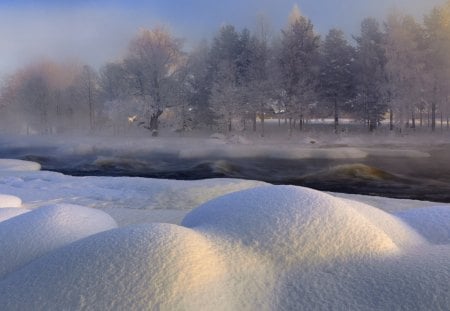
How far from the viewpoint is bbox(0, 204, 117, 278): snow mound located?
5.31 m

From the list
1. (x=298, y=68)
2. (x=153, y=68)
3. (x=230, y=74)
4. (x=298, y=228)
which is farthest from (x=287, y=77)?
(x=298, y=228)

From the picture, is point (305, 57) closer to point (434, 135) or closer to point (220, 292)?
point (434, 135)

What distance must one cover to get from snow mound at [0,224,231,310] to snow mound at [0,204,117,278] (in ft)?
2.21

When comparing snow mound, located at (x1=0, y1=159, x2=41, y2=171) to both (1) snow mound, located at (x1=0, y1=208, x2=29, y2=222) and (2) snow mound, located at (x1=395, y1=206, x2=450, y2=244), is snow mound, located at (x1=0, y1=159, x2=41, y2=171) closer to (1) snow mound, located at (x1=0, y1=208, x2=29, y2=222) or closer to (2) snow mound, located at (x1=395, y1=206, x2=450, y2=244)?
(1) snow mound, located at (x1=0, y1=208, x2=29, y2=222)

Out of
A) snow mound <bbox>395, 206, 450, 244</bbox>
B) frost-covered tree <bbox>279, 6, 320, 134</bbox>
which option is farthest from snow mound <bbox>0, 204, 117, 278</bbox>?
frost-covered tree <bbox>279, 6, 320, 134</bbox>

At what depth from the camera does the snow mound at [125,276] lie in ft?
13.0

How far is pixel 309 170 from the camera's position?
20750 millimetres

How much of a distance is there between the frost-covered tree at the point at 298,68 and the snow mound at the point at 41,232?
30694 mm

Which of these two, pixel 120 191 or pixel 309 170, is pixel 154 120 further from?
pixel 120 191

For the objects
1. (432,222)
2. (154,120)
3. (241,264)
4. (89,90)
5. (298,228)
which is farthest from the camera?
(89,90)

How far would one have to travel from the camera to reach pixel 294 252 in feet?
16.2

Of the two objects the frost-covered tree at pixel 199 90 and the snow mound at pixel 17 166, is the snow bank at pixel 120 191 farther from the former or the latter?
the frost-covered tree at pixel 199 90

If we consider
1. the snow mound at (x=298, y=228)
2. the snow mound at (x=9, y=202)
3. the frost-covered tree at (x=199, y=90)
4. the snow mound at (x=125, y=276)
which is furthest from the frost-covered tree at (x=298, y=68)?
the snow mound at (x=125, y=276)

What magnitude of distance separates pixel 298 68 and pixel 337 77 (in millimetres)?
4503
